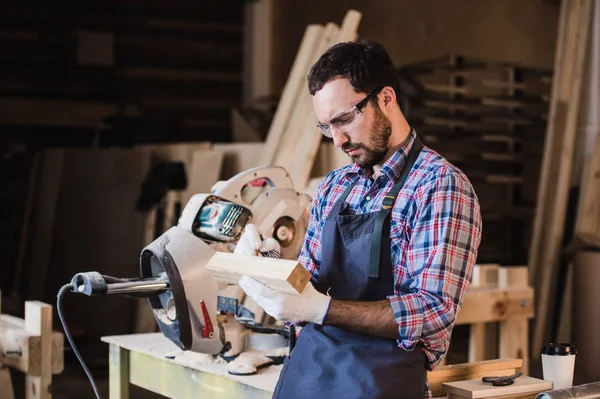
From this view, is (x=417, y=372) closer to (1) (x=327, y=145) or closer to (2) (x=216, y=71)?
(1) (x=327, y=145)

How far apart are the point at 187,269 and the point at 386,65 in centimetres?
105

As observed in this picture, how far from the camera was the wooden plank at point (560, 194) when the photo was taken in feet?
21.9

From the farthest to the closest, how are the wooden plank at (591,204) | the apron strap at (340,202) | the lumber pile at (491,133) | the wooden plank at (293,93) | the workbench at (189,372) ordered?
the lumber pile at (491,133) → the wooden plank at (591,204) → the wooden plank at (293,93) → the workbench at (189,372) → the apron strap at (340,202)

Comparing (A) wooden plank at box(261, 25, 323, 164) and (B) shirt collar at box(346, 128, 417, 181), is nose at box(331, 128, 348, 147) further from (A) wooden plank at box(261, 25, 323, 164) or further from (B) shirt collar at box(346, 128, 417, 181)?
(A) wooden plank at box(261, 25, 323, 164)

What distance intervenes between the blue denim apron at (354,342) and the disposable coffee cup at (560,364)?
0.44 metres

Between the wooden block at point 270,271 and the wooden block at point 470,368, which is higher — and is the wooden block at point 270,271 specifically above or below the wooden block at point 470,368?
above

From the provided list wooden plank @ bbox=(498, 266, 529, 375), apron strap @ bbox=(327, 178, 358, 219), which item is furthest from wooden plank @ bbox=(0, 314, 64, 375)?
wooden plank @ bbox=(498, 266, 529, 375)

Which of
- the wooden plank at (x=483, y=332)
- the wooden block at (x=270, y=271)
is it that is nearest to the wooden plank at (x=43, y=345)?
the wooden block at (x=270, y=271)

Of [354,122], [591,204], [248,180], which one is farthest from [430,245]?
A: [591,204]

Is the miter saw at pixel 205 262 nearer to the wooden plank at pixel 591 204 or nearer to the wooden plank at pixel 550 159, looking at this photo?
the wooden plank at pixel 591 204

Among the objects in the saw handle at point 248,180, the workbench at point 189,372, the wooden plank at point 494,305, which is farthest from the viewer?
the wooden plank at point 494,305

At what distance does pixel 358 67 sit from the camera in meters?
2.16

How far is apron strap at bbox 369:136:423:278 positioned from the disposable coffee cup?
61 centimetres

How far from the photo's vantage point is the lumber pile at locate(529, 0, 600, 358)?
21.9ft
